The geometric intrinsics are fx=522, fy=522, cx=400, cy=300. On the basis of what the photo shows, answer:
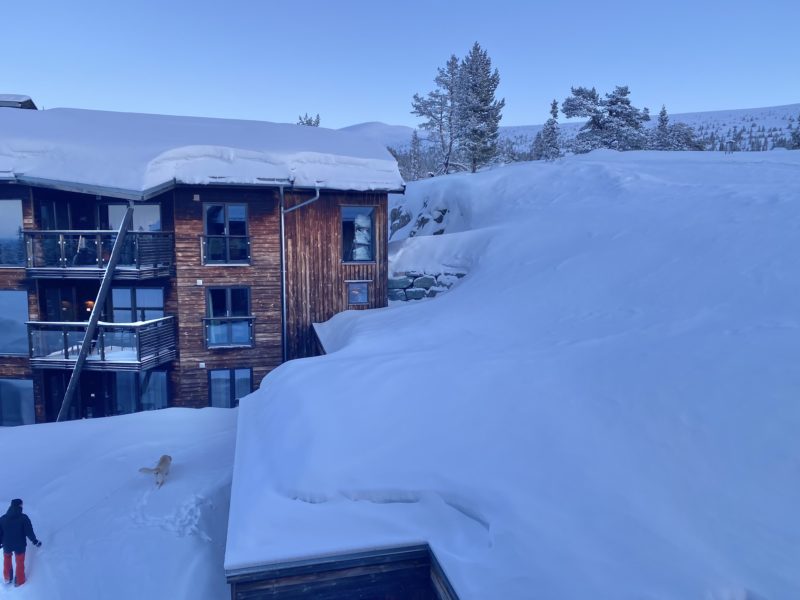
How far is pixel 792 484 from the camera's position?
13.8ft

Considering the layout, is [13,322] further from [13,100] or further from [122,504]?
[122,504]

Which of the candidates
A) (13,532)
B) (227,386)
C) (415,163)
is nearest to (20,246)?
(227,386)

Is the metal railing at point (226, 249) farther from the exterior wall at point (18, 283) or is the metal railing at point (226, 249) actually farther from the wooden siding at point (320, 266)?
the exterior wall at point (18, 283)

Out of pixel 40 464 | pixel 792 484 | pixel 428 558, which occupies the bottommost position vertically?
pixel 40 464

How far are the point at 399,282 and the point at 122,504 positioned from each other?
10417 millimetres

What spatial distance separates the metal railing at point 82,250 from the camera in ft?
47.9

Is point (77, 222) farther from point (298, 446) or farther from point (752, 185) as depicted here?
point (752, 185)

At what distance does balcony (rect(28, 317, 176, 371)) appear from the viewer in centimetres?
1428

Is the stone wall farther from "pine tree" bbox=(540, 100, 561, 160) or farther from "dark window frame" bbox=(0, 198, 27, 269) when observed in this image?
"pine tree" bbox=(540, 100, 561, 160)

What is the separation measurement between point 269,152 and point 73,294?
290 inches

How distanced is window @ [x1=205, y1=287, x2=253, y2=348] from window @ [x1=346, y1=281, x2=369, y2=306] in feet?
10.4

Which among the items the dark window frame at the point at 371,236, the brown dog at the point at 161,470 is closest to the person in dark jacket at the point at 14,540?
the brown dog at the point at 161,470

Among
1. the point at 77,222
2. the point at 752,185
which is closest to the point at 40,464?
the point at 77,222

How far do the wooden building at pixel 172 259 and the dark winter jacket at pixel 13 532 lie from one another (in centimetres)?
723
